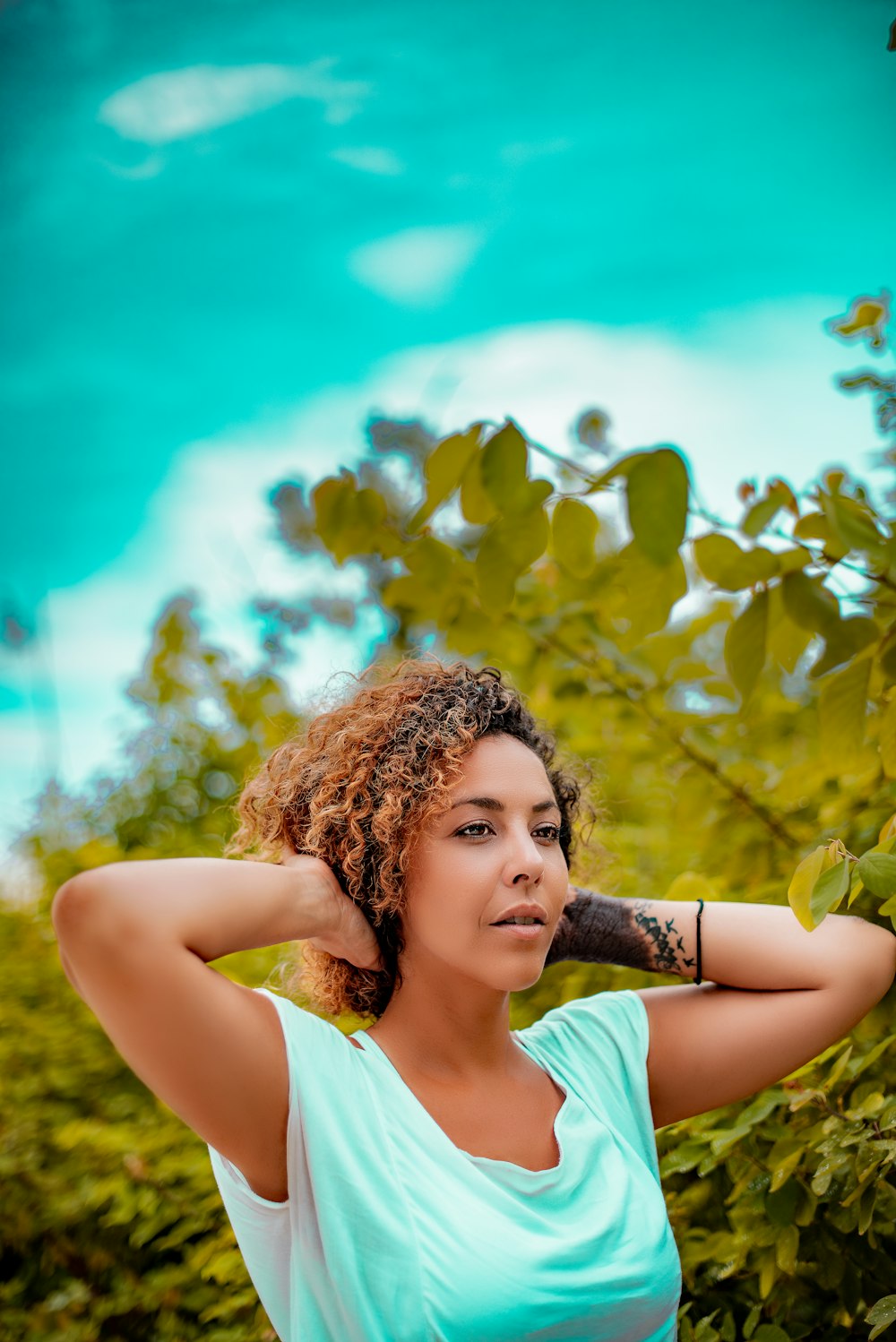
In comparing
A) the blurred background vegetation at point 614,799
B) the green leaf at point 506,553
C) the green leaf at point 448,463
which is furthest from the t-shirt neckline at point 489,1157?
the green leaf at point 448,463

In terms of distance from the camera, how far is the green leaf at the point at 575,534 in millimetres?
1394

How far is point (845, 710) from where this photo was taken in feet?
4.77

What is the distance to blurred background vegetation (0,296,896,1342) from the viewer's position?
1308 mm

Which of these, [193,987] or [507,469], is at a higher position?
[507,469]

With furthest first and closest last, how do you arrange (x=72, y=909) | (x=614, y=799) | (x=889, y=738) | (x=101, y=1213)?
(x=614, y=799), (x=101, y=1213), (x=889, y=738), (x=72, y=909)

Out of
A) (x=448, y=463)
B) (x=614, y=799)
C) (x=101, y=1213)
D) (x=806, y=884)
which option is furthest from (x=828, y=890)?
(x=614, y=799)

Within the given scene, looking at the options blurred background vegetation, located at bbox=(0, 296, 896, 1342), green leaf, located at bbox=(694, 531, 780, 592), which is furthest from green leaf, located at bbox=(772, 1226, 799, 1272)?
green leaf, located at bbox=(694, 531, 780, 592)

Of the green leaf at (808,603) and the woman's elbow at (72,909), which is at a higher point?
the green leaf at (808,603)

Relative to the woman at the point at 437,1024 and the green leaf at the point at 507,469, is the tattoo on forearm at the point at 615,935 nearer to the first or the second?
the woman at the point at 437,1024

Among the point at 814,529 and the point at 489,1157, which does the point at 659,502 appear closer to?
the point at 814,529

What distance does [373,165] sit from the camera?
116 inches

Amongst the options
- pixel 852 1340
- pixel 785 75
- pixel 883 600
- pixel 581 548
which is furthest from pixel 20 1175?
pixel 785 75

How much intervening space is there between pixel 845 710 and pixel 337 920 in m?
0.77

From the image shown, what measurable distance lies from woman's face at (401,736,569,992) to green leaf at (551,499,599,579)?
28cm
